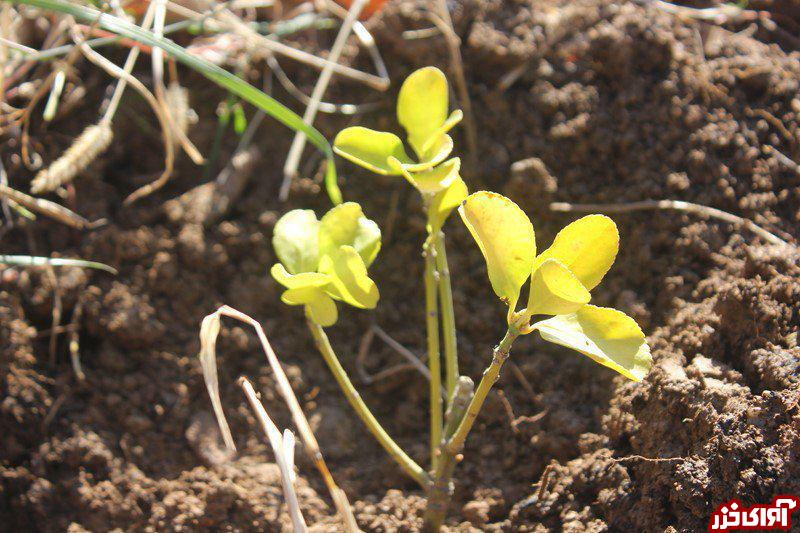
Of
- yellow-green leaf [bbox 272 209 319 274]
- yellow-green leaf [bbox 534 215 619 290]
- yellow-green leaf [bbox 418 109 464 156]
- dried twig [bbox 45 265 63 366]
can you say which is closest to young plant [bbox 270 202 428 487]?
yellow-green leaf [bbox 272 209 319 274]

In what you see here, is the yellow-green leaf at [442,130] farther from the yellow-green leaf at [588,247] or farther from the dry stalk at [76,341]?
the dry stalk at [76,341]

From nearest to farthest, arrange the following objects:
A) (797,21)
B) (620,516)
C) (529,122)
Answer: (620,516), (529,122), (797,21)

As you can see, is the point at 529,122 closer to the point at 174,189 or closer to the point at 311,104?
the point at 311,104

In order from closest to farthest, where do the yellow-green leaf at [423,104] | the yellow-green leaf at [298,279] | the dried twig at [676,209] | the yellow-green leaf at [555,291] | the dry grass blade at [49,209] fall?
the yellow-green leaf at [555,291] → the yellow-green leaf at [298,279] → the yellow-green leaf at [423,104] → the dried twig at [676,209] → the dry grass blade at [49,209]

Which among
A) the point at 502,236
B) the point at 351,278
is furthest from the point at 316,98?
the point at 502,236

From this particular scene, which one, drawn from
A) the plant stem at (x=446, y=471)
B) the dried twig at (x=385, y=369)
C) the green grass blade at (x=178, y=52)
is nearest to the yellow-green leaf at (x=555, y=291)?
the plant stem at (x=446, y=471)

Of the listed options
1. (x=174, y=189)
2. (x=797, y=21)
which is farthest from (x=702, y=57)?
(x=174, y=189)
